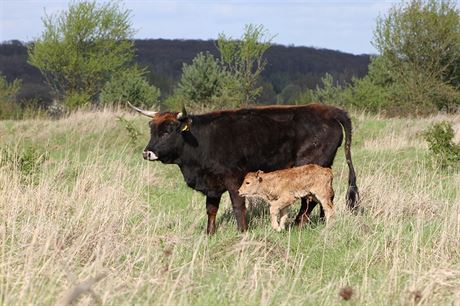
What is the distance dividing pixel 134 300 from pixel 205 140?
160 inches

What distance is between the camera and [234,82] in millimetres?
36625

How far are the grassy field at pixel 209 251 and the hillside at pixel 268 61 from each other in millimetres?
122666

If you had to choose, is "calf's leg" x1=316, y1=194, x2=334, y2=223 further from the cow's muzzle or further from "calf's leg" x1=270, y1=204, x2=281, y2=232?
the cow's muzzle

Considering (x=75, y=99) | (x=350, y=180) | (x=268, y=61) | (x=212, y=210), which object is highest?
(x=350, y=180)

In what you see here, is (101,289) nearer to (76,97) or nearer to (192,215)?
(192,215)

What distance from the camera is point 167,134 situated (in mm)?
8703

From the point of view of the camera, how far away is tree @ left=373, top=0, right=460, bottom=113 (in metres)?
40.7

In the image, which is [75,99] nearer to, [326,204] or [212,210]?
[212,210]

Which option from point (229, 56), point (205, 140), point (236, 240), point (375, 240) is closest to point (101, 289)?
point (236, 240)

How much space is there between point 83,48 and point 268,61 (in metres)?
123

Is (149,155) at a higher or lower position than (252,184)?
higher

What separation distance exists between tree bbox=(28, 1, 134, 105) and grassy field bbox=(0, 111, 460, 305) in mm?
31571

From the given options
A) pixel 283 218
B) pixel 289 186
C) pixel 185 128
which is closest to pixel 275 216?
pixel 283 218

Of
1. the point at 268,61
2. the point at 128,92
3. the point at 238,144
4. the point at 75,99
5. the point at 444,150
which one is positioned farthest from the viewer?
the point at 268,61
